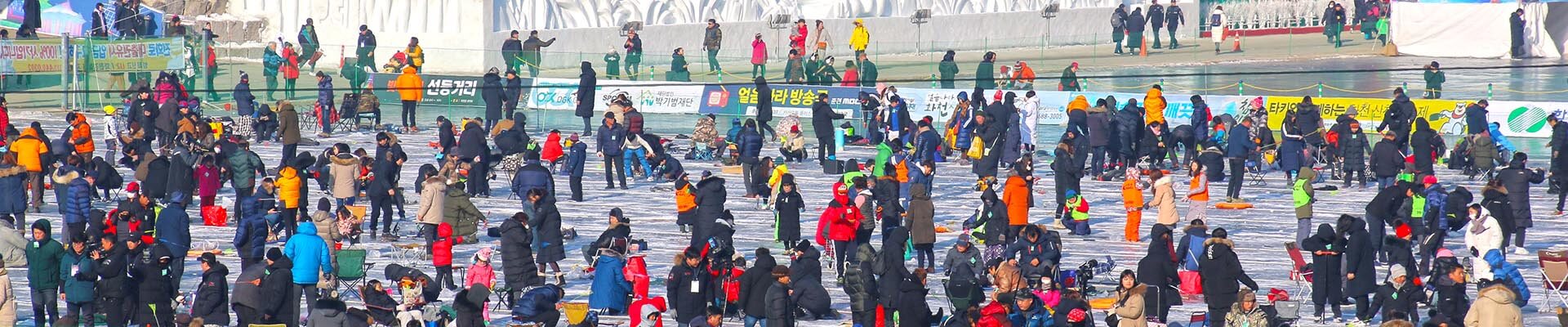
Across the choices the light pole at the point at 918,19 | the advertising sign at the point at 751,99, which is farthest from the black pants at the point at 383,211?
the light pole at the point at 918,19

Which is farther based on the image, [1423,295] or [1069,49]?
[1069,49]

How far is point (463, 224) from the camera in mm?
20422

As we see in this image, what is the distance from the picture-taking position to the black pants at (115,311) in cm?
1625

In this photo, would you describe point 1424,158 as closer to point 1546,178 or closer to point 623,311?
point 1546,178

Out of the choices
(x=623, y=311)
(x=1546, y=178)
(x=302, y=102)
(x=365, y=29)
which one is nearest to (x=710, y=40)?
(x=365, y=29)

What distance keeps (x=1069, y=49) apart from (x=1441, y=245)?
29.6m

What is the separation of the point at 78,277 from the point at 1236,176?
45.3 feet

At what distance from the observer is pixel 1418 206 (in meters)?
21.1

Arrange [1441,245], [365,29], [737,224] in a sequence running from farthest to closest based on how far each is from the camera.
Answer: [365,29] → [737,224] → [1441,245]

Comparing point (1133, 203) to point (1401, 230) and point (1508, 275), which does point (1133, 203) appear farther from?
point (1508, 275)

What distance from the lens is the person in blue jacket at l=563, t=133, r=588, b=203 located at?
2438 centimetres

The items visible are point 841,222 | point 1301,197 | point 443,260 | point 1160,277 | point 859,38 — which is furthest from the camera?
point 859,38

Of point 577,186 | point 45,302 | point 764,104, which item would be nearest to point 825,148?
point 764,104

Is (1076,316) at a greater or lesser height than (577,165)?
lesser
